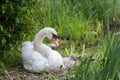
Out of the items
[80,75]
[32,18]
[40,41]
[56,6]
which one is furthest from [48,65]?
[56,6]

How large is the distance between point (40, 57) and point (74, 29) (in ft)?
5.10

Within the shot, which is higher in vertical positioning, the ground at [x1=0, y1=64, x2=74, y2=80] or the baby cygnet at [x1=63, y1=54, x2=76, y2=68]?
the baby cygnet at [x1=63, y1=54, x2=76, y2=68]

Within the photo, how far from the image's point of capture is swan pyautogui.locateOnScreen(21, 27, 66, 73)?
5.41 meters

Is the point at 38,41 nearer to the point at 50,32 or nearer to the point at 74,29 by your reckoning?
the point at 50,32

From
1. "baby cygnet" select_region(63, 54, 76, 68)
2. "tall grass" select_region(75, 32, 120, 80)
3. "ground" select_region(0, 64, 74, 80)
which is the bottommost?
"ground" select_region(0, 64, 74, 80)

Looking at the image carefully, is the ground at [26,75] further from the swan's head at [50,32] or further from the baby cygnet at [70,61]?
the swan's head at [50,32]

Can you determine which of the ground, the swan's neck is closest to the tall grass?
the ground

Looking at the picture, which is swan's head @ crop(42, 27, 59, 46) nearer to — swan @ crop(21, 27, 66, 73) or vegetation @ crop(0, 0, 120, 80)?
swan @ crop(21, 27, 66, 73)

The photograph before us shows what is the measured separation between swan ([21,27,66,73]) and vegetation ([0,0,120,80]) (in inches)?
8.9

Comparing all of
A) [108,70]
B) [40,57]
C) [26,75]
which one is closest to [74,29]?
[40,57]

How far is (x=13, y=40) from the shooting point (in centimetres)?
570

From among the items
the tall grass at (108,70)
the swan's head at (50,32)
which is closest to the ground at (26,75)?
the swan's head at (50,32)

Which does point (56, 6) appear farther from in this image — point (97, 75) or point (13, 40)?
point (97, 75)

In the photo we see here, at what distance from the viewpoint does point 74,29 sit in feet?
22.7
